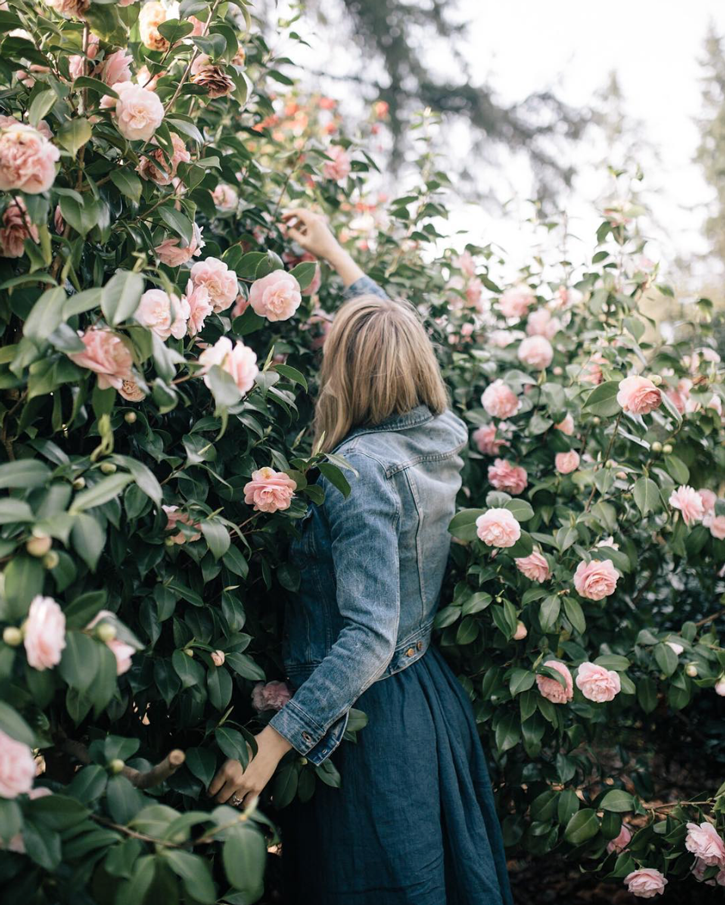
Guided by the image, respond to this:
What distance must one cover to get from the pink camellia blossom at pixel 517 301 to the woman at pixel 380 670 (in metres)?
0.76

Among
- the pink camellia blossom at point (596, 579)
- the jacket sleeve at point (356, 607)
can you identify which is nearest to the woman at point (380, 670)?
the jacket sleeve at point (356, 607)

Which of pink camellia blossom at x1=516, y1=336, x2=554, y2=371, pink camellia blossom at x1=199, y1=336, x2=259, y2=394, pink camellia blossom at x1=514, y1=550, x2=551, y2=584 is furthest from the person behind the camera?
pink camellia blossom at x1=516, y1=336, x2=554, y2=371

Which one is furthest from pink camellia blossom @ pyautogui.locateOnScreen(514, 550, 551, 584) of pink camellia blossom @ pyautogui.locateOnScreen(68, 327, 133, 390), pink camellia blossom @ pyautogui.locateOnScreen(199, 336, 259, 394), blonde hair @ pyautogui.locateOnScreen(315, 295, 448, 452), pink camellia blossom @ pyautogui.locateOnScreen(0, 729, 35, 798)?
pink camellia blossom @ pyautogui.locateOnScreen(0, 729, 35, 798)

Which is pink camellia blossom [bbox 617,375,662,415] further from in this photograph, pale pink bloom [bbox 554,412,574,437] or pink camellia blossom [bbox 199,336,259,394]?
pink camellia blossom [bbox 199,336,259,394]

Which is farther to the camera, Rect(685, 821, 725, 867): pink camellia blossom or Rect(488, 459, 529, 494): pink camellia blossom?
Rect(488, 459, 529, 494): pink camellia blossom

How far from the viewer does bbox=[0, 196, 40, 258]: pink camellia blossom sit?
3.29 ft

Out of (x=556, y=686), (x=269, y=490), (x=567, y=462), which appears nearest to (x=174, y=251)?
(x=269, y=490)

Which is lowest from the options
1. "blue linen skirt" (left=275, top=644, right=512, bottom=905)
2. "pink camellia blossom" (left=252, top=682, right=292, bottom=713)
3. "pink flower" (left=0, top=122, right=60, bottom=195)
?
"blue linen skirt" (left=275, top=644, right=512, bottom=905)

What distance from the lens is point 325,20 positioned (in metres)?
5.27

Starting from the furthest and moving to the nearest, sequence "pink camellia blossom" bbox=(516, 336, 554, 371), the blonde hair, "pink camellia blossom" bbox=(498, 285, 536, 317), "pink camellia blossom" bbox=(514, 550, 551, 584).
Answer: "pink camellia blossom" bbox=(498, 285, 536, 317) → "pink camellia blossom" bbox=(516, 336, 554, 371) → "pink camellia blossom" bbox=(514, 550, 551, 584) → the blonde hair

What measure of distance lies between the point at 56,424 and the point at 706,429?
61.3 inches

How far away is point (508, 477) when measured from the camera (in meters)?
1.89

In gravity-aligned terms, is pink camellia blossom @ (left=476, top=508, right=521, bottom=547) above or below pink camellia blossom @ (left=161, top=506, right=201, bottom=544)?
below

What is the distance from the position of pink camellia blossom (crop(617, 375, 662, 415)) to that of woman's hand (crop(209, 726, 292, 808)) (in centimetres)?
102
